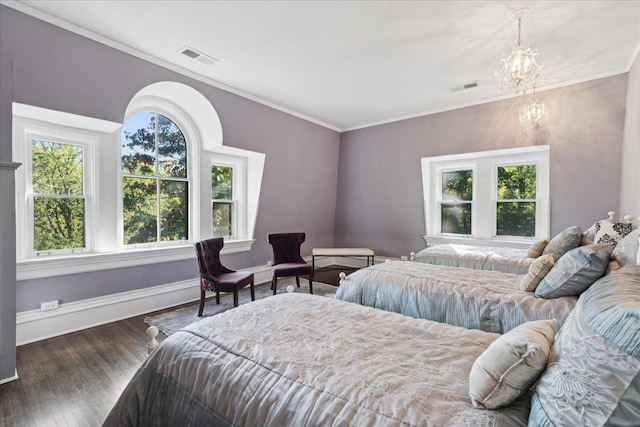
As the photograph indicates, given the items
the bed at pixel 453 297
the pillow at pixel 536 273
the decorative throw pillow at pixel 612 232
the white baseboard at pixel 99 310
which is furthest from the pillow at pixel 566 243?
the white baseboard at pixel 99 310

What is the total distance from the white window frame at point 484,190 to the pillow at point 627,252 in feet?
7.82

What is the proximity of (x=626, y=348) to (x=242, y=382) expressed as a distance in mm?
1179

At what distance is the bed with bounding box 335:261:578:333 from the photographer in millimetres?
2053

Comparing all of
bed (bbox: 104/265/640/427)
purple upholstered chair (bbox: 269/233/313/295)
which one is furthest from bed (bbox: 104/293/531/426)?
purple upholstered chair (bbox: 269/233/313/295)

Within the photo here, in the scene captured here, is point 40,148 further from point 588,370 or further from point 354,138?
point 354,138

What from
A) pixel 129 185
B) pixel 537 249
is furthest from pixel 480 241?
pixel 129 185

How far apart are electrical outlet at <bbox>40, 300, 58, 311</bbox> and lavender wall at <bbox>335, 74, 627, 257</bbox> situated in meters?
4.60

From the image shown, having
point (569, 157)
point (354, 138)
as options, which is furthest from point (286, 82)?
point (569, 157)

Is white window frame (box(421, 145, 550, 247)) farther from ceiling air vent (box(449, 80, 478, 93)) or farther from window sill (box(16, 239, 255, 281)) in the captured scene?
window sill (box(16, 239, 255, 281))

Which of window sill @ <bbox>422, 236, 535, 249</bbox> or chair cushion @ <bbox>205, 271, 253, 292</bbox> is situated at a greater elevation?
window sill @ <bbox>422, 236, 535, 249</bbox>

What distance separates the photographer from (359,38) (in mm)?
2939

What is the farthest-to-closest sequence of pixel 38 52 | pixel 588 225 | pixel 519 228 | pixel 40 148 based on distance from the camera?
pixel 519 228 < pixel 588 225 < pixel 40 148 < pixel 38 52

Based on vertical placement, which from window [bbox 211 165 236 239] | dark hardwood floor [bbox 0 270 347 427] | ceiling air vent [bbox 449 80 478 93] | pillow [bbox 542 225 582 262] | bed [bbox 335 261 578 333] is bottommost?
dark hardwood floor [bbox 0 270 347 427]

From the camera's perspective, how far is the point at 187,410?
1208 millimetres
